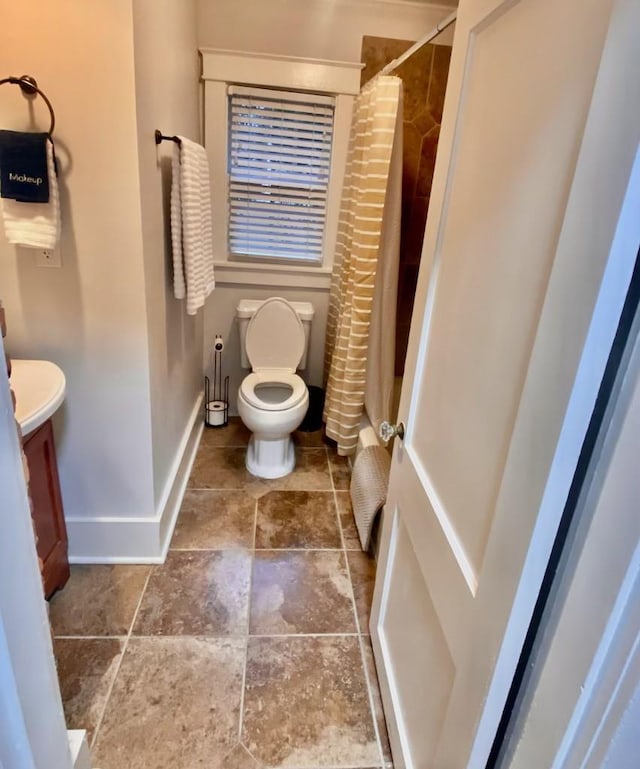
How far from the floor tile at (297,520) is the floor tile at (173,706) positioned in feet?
1.81

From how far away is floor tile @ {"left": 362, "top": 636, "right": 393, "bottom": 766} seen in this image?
4.46ft

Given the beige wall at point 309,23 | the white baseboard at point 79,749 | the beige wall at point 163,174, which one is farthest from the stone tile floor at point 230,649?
the beige wall at point 309,23

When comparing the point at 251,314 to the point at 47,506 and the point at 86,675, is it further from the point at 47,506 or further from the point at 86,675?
the point at 86,675

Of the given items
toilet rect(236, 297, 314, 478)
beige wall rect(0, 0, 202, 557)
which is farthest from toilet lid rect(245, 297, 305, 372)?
beige wall rect(0, 0, 202, 557)

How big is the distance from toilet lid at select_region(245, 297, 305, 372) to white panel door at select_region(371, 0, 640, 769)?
1558 millimetres

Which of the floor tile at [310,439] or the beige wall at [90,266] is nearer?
the beige wall at [90,266]

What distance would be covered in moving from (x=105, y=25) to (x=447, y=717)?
6.30ft

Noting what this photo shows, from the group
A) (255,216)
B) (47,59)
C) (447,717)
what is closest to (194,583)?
(447,717)

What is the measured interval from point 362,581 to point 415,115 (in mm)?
2375

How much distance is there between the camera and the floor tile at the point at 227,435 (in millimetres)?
2881

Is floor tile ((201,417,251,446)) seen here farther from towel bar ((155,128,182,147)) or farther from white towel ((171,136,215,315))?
towel bar ((155,128,182,147))

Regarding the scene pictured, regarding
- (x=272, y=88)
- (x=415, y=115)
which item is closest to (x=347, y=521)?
(x=415, y=115)

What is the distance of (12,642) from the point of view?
1.96 feet

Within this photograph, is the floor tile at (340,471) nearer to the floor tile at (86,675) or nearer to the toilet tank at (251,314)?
the toilet tank at (251,314)
